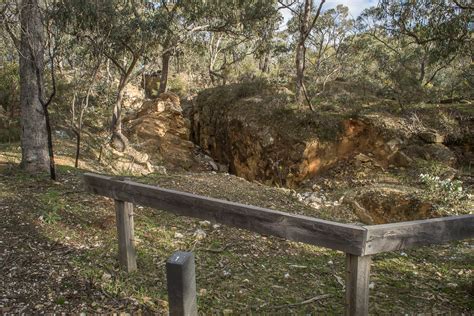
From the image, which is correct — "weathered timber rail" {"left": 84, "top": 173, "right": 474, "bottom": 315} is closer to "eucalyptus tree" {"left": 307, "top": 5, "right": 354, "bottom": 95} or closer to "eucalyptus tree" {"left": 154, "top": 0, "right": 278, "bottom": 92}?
"eucalyptus tree" {"left": 154, "top": 0, "right": 278, "bottom": 92}

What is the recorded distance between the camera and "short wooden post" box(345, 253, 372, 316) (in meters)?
2.13

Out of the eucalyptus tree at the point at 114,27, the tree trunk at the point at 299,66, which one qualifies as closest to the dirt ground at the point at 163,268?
the eucalyptus tree at the point at 114,27

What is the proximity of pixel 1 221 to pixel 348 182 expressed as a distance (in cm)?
858

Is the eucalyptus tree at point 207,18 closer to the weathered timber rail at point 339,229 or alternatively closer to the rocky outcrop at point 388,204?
the rocky outcrop at point 388,204

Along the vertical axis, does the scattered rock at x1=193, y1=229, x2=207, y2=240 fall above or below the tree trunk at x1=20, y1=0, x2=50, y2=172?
below

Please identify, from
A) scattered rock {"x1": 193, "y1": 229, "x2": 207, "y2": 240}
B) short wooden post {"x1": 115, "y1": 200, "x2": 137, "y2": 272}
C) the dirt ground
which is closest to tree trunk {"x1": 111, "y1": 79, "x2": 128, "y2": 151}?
the dirt ground

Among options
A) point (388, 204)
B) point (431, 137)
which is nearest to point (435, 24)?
point (431, 137)

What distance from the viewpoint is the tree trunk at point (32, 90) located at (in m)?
5.62

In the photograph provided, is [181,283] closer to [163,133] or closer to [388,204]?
[388,204]

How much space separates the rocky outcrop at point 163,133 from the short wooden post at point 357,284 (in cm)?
1088

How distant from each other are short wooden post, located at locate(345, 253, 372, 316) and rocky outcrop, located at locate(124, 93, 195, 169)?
1088 centimetres

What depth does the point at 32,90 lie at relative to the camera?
592 cm

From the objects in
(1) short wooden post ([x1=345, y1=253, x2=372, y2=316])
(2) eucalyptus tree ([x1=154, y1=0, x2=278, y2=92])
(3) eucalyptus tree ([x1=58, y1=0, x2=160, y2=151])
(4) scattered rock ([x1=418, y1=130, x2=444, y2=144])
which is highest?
(2) eucalyptus tree ([x1=154, y1=0, x2=278, y2=92])

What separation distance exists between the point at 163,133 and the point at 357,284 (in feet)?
40.5
